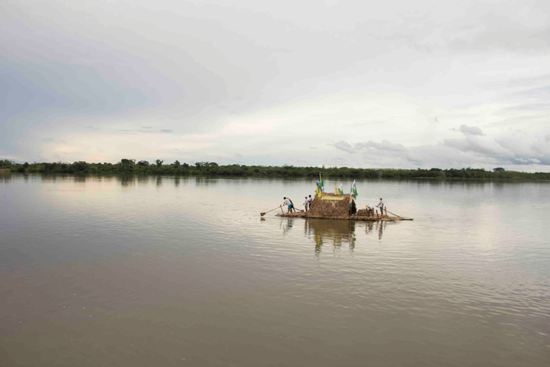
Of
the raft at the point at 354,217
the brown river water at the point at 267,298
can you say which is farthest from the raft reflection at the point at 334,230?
the raft at the point at 354,217

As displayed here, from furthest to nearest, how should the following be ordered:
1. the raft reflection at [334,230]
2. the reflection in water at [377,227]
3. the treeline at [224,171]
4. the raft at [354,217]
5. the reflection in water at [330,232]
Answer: the treeline at [224,171] → the raft at [354,217] → the reflection in water at [377,227] → the raft reflection at [334,230] → the reflection in water at [330,232]

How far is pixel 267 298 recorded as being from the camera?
39.9 ft

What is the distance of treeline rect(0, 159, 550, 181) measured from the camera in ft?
396

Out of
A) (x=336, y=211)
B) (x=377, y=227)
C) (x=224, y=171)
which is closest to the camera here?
(x=377, y=227)

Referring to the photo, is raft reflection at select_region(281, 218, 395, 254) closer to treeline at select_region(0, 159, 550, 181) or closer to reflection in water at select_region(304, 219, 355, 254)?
reflection in water at select_region(304, 219, 355, 254)

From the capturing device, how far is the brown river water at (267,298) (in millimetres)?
8898

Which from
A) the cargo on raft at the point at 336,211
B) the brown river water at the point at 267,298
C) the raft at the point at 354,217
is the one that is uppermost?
the cargo on raft at the point at 336,211

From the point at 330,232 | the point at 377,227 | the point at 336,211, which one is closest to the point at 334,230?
the point at 330,232

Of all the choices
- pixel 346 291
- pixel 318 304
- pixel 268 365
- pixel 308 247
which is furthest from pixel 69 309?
pixel 308 247

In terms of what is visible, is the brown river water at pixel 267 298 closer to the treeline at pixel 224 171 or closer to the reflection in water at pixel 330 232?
the reflection in water at pixel 330 232

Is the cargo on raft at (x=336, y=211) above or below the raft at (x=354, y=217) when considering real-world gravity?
above

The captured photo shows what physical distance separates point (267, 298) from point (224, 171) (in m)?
116

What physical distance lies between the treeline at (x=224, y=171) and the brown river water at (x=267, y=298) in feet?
333

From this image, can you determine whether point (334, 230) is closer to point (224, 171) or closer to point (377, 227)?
point (377, 227)
